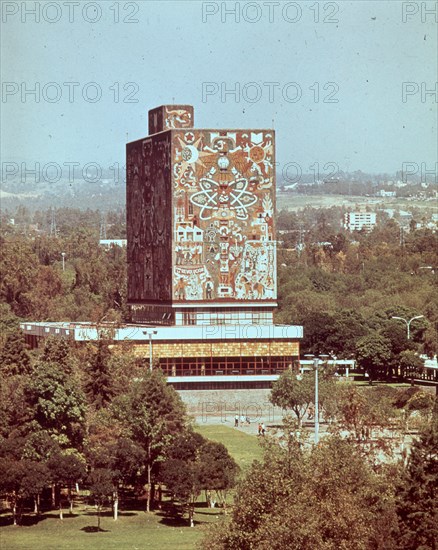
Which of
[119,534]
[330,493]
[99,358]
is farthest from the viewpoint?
[99,358]

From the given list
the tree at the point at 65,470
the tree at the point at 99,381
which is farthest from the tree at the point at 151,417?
the tree at the point at 99,381

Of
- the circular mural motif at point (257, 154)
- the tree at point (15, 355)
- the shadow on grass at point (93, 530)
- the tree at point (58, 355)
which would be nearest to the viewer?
the shadow on grass at point (93, 530)

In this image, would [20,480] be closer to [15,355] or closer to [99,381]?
[99,381]

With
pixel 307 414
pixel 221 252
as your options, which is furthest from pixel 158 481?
pixel 221 252

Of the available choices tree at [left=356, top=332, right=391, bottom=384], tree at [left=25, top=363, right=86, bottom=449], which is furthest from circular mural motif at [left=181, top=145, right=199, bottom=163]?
tree at [left=25, top=363, right=86, bottom=449]

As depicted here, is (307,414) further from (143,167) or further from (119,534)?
(119,534)

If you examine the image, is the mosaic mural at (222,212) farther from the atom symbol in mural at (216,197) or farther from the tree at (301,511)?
the tree at (301,511)
